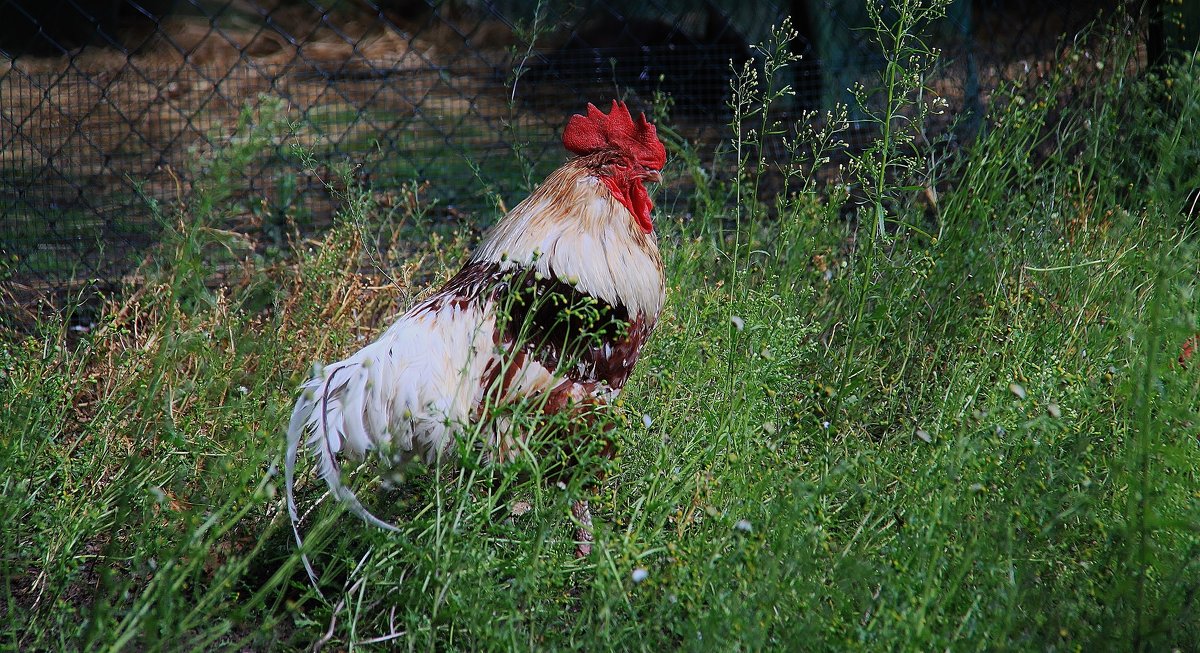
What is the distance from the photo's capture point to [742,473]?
7.17ft

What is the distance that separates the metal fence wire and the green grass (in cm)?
A: 69

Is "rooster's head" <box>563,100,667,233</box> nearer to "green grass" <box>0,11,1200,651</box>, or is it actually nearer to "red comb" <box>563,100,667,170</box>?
"red comb" <box>563,100,667,170</box>

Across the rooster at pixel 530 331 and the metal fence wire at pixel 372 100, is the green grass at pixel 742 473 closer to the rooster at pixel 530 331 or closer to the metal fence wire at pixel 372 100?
the rooster at pixel 530 331

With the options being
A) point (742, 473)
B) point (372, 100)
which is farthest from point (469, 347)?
point (372, 100)

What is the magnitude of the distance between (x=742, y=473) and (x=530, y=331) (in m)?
0.61

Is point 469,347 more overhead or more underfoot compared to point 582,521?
more overhead

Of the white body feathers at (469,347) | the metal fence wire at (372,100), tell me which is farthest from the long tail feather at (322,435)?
the metal fence wire at (372,100)

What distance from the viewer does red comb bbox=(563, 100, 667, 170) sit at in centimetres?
259

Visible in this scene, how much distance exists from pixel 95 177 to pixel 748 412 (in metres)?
3.25

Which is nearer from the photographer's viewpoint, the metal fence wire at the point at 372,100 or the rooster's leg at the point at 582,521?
the rooster's leg at the point at 582,521

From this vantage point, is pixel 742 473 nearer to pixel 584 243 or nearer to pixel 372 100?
pixel 584 243

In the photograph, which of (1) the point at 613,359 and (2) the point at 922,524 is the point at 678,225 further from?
(2) the point at 922,524

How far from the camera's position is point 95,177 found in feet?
13.5

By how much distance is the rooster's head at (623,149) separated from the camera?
2.58 m
